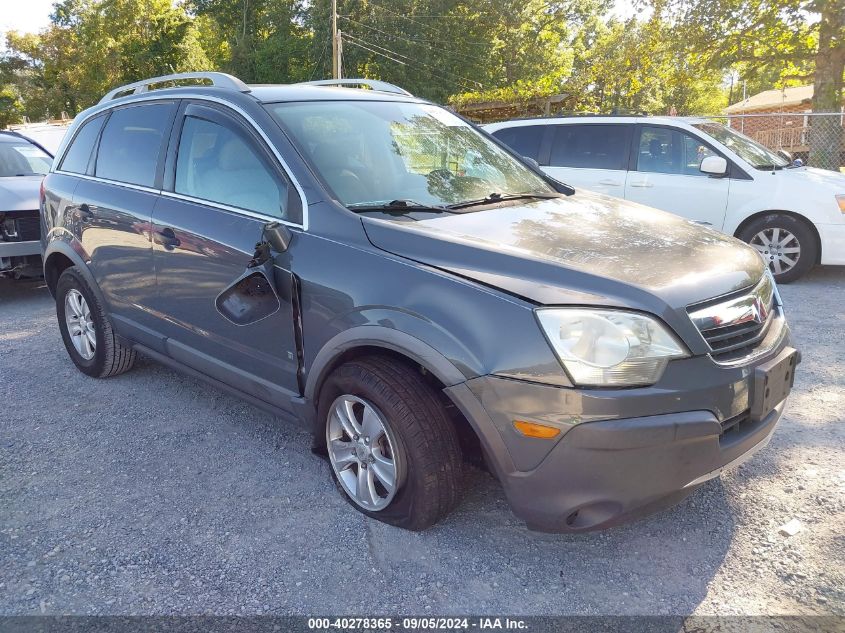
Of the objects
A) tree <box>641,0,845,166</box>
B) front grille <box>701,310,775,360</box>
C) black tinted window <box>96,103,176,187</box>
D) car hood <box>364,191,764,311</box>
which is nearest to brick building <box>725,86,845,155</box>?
tree <box>641,0,845,166</box>

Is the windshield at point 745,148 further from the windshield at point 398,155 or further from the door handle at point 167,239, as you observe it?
the door handle at point 167,239

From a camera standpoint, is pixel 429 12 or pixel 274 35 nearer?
pixel 429 12

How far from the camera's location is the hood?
6824mm

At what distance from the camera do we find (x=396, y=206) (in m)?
3.04

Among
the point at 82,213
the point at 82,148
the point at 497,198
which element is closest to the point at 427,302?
the point at 497,198

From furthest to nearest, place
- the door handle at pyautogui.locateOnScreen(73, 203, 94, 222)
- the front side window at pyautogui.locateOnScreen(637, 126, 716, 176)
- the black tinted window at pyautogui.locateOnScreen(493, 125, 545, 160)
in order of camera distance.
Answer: the black tinted window at pyautogui.locateOnScreen(493, 125, 545, 160), the front side window at pyautogui.locateOnScreen(637, 126, 716, 176), the door handle at pyautogui.locateOnScreen(73, 203, 94, 222)

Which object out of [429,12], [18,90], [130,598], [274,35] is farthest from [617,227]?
[18,90]

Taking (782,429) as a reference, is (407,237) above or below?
above

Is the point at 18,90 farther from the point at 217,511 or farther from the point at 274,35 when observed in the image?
the point at 217,511

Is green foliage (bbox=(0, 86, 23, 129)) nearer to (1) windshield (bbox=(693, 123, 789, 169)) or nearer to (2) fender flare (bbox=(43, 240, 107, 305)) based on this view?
(2) fender flare (bbox=(43, 240, 107, 305))

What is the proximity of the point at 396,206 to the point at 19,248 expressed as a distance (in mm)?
5476

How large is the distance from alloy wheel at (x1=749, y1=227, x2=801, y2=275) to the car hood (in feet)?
14.7

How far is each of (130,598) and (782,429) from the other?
3.32m

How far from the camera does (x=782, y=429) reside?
12.2 feet
